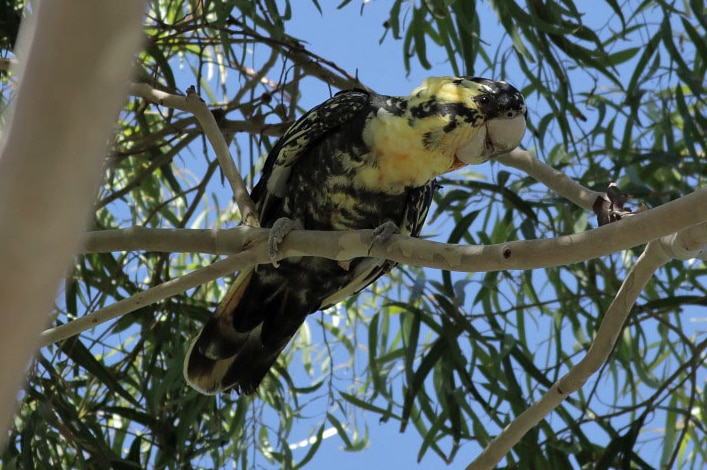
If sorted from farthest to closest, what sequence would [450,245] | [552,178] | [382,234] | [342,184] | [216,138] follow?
[342,184] → [552,178] → [216,138] → [382,234] → [450,245]

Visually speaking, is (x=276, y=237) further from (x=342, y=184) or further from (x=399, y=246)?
(x=342, y=184)

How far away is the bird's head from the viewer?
6.33ft

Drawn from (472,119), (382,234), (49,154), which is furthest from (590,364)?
(49,154)

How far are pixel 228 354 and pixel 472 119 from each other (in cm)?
75

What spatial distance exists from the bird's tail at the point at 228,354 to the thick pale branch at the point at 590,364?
0.69 meters

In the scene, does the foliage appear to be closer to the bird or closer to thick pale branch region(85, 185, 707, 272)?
the bird

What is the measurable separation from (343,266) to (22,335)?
171 cm

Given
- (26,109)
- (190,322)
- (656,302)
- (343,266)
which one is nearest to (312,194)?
(343,266)

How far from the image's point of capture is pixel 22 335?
1.39ft

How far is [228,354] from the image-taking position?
215 cm

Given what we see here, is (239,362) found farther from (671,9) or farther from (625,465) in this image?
(671,9)

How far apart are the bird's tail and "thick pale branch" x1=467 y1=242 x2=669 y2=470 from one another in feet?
2.28

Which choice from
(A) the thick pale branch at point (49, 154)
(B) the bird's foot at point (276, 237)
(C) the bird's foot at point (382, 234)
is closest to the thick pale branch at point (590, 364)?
(C) the bird's foot at point (382, 234)

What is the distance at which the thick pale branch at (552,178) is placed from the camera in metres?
1.78
